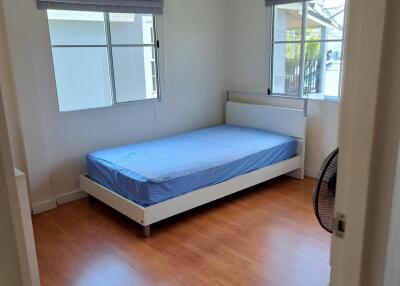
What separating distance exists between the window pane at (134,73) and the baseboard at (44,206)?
1.24 metres

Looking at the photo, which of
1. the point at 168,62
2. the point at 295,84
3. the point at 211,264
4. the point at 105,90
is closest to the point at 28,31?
the point at 105,90

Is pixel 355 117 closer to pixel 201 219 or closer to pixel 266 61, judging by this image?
pixel 201 219

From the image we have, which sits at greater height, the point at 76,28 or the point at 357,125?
the point at 76,28

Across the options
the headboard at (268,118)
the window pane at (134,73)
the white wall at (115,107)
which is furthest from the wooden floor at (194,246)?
the window pane at (134,73)

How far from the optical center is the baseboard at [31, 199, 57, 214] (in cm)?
342

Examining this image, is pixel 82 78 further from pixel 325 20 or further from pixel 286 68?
pixel 325 20

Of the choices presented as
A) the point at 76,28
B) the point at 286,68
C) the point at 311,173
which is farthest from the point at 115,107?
the point at 311,173

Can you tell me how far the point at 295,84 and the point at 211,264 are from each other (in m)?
2.46

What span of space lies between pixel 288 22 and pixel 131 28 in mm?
1761

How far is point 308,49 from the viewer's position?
3.96 m

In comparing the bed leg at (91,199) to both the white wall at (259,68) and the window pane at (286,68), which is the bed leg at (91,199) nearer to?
the white wall at (259,68)

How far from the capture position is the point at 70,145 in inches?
143

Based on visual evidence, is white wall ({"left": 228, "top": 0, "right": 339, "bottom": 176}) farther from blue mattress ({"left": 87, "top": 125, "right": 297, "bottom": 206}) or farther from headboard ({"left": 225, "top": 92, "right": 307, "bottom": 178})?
blue mattress ({"left": 87, "top": 125, "right": 297, "bottom": 206})

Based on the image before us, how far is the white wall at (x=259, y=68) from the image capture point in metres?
3.98
